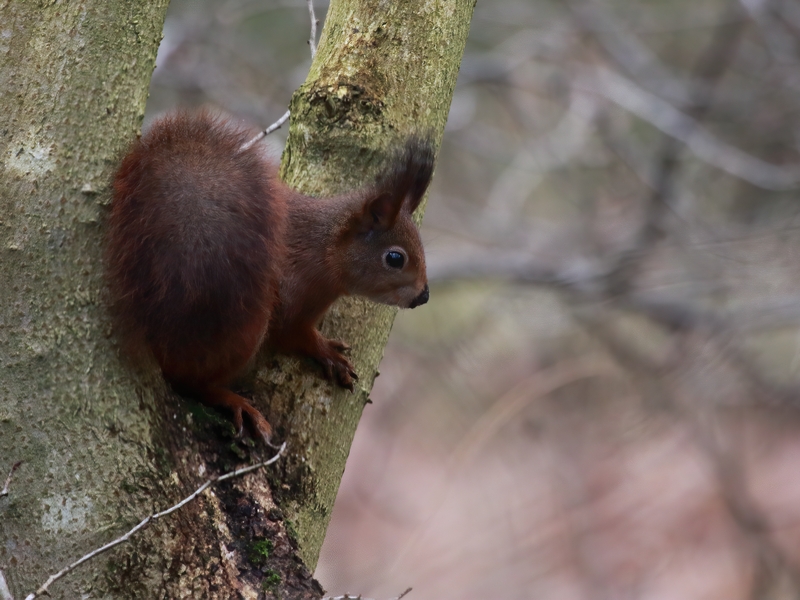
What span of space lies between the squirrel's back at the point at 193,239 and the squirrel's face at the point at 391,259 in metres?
0.68

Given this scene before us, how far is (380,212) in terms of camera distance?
238cm

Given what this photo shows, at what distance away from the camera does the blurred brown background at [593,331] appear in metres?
5.17

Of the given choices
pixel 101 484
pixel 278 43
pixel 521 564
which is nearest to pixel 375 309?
pixel 101 484

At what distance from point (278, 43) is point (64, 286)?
7.71 metres

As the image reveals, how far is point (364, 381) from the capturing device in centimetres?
197

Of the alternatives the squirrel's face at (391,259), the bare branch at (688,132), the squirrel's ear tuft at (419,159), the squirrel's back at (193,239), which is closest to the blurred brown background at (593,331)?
the bare branch at (688,132)

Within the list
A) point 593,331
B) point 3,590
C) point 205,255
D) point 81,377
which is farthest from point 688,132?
point 3,590

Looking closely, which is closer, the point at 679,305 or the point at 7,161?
the point at 7,161

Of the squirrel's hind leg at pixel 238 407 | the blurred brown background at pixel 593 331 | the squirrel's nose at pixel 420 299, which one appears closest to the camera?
the squirrel's hind leg at pixel 238 407

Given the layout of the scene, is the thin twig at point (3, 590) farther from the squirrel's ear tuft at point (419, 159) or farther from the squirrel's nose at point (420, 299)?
the squirrel's nose at point (420, 299)

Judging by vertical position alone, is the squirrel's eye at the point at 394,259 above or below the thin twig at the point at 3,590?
above

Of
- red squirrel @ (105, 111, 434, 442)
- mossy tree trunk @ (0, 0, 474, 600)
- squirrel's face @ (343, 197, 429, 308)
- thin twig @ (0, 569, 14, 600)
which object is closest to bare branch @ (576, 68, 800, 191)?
squirrel's face @ (343, 197, 429, 308)

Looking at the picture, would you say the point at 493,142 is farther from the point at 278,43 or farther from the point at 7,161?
the point at 7,161

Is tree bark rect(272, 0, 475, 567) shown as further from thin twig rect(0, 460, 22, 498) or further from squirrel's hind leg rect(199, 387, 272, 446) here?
thin twig rect(0, 460, 22, 498)
